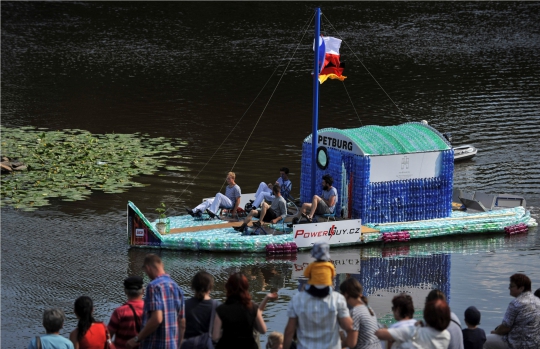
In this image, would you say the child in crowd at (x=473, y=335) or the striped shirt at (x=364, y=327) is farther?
the child in crowd at (x=473, y=335)

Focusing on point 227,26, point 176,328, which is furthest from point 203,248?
point 227,26

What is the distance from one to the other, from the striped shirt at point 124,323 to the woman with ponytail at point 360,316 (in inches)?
89.1

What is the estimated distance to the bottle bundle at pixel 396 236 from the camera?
2000cm

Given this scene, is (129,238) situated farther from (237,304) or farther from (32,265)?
(237,304)

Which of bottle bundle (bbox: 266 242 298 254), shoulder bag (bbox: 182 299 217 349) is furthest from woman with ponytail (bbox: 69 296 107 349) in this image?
bottle bundle (bbox: 266 242 298 254)

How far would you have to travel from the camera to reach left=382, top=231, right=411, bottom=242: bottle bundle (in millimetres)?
20000

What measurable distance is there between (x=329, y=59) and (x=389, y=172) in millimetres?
2848

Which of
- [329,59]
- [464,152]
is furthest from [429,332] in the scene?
[464,152]

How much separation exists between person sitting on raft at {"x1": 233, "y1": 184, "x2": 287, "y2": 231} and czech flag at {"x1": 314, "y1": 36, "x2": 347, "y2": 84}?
8.91ft

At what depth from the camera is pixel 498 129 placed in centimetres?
3216

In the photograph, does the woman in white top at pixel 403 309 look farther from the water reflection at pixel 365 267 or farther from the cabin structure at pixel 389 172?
the cabin structure at pixel 389 172

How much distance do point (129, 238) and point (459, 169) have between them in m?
11.8

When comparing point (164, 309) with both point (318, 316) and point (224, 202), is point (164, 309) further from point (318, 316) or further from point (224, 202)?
point (224, 202)

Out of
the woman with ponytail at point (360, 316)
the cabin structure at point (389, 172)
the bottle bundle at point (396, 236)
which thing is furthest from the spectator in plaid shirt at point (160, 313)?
the cabin structure at point (389, 172)
